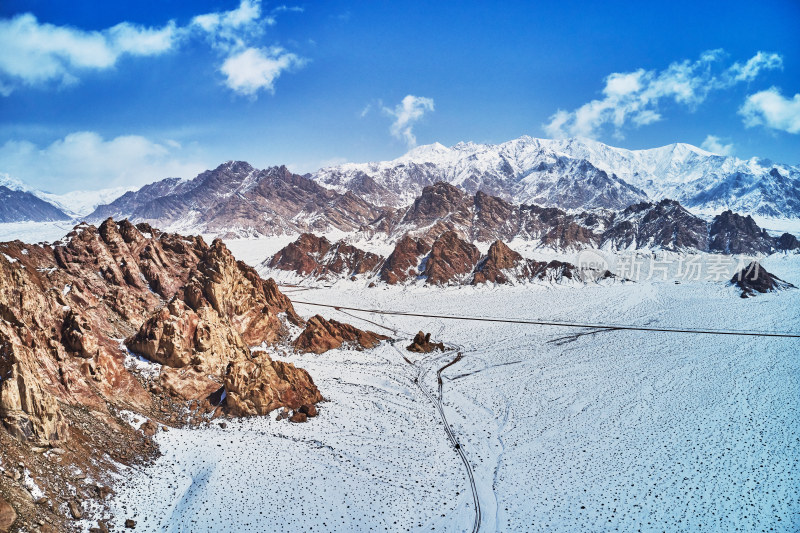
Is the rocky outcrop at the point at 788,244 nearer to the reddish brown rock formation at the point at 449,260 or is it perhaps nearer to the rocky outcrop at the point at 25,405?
the reddish brown rock formation at the point at 449,260

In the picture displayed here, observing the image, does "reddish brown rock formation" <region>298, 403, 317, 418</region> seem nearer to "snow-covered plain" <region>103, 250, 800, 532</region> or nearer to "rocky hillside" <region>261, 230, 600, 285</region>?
"snow-covered plain" <region>103, 250, 800, 532</region>

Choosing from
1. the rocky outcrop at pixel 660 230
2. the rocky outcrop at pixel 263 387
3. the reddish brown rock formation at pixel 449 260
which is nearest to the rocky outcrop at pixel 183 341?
the rocky outcrop at pixel 263 387

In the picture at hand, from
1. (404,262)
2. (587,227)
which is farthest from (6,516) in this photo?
(587,227)

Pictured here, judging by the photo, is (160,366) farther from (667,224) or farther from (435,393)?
(667,224)

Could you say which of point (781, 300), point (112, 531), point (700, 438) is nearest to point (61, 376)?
point (112, 531)

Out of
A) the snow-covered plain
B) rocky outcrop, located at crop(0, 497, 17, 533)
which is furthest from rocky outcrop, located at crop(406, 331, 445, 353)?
rocky outcrop, located at crop(0, 497, 17, 533)

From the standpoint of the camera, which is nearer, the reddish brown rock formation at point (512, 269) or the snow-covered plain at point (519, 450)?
the snow-covered plain at point (519, 450)

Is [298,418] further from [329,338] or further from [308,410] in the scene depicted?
[329,338]
